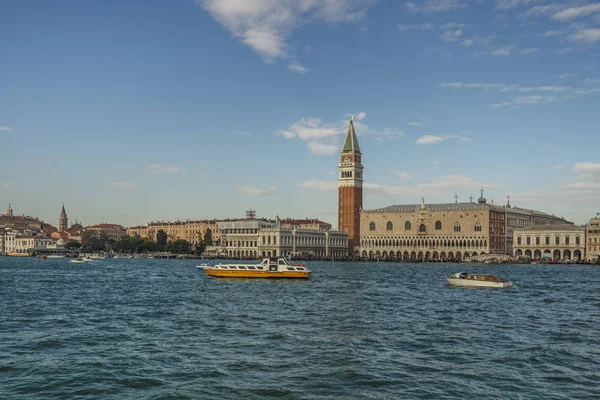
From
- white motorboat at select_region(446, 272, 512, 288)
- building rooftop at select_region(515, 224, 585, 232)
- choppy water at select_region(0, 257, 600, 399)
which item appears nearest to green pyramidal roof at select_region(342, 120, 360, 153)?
building rooftop at select_region(515, 224, 585, 232)

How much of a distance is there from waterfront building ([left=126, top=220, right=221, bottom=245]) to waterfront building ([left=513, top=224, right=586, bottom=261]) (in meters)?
72.1

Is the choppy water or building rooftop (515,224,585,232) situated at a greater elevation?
building rooftop (515,224,585,232)

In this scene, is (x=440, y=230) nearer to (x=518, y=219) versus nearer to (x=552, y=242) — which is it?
(x=518, y=219)

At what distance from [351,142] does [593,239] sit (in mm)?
55672

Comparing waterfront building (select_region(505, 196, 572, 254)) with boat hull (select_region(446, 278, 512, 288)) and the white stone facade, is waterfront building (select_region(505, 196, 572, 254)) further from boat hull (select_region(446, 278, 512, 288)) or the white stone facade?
boat hull (select_region(446, 278, 512, 288))

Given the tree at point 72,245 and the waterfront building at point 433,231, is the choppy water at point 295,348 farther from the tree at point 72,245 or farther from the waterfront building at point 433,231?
the tree at point 72,245

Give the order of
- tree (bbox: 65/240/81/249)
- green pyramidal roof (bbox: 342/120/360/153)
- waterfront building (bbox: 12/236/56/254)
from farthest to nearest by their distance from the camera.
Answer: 1. tree (bbox: 65/240/81/249)
2. waterfront building (bbox: 12/236/56/254)
3. green pyramidal roof (bbox: 342/120/360/153)

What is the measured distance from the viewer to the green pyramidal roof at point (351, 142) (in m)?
152

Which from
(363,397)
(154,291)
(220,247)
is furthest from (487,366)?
(220,247)

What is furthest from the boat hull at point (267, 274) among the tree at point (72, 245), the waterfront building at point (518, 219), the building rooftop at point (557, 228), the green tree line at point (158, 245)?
the tree at point (72, 245)

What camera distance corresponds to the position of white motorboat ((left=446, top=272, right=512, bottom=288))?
51094 millimetres

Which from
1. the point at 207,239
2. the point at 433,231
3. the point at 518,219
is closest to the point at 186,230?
the point at 207,239

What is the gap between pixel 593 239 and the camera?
118938 mm

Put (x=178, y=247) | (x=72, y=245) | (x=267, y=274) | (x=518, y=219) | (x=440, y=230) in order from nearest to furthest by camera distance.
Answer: (x=267, y=274) < (x=440, y=230) < (x=518, y=219) < (x=178, y=247) < (x=72, y=245)
